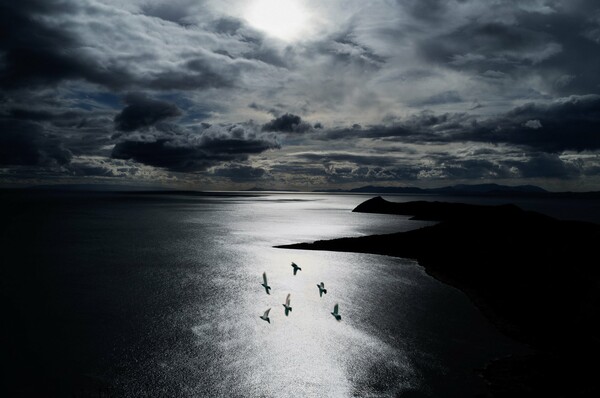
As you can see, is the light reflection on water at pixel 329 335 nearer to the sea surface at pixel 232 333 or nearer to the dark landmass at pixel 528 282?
the sea surface at pixel 232 333

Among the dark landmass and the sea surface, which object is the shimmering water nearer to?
the sea surface

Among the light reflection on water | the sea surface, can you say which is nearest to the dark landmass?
the sea surface

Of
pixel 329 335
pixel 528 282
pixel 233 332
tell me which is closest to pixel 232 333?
pixel 233 332

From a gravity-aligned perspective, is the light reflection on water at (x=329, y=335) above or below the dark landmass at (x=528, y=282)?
below

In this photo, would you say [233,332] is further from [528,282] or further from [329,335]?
[528,282]

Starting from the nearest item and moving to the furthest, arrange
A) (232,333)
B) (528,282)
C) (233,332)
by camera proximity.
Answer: (232,333)
(233,332)
(528,282)

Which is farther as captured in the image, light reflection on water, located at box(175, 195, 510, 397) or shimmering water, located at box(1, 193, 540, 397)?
light reflection on water, located at box(175, 195, 510, 397)

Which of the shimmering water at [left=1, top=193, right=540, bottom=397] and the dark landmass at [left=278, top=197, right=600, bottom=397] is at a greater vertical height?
the dark landmass at [left=278, top=197, right=600, bottom=397]

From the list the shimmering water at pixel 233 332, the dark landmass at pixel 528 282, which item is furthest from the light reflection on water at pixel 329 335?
the dark landmass at pixel 528 282
